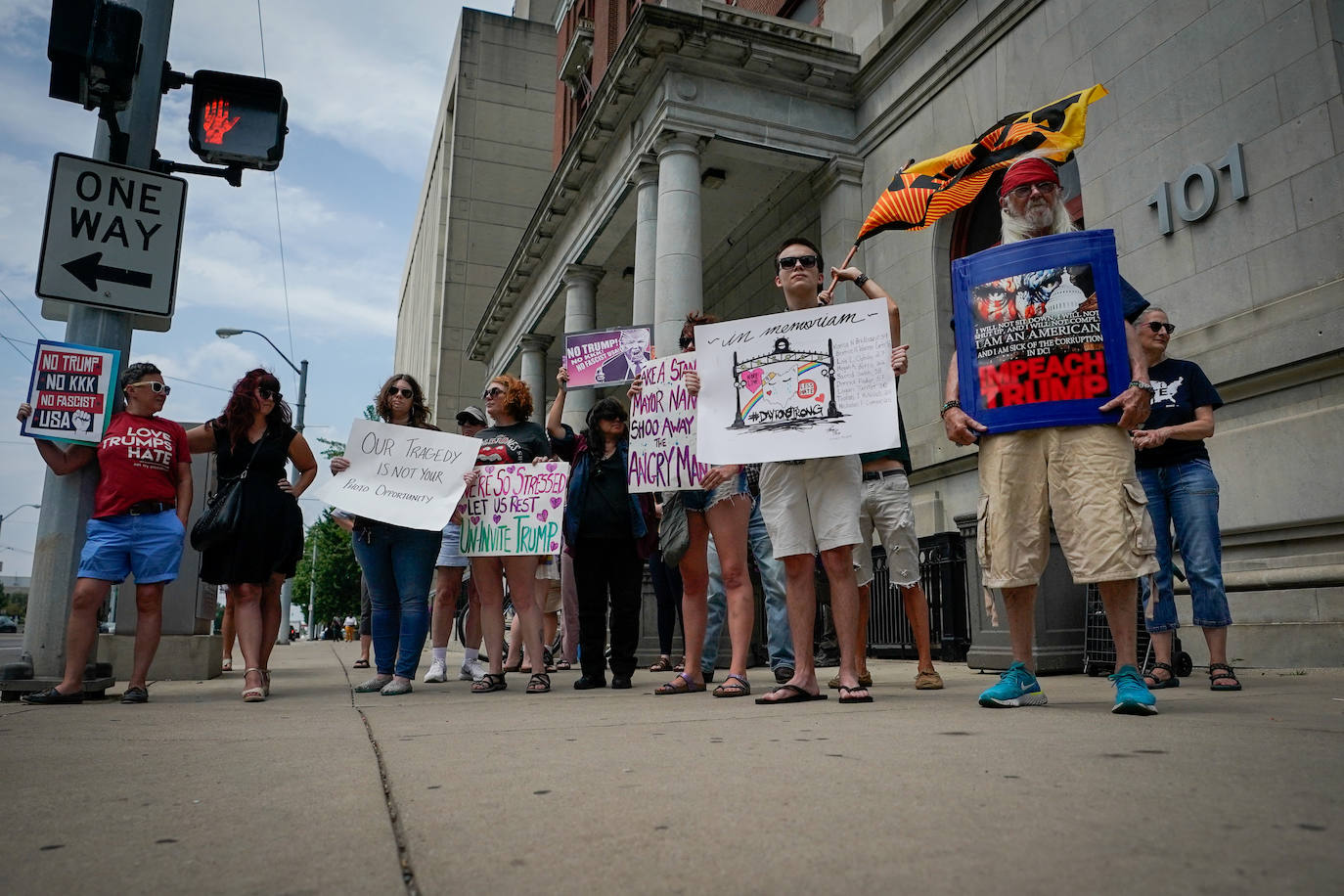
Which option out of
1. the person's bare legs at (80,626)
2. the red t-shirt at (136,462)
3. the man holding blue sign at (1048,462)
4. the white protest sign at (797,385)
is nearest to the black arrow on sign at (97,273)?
the red t-shirt at (136,462)

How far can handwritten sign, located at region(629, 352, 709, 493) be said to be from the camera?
5555mm

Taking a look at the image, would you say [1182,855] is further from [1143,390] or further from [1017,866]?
[1143,390]

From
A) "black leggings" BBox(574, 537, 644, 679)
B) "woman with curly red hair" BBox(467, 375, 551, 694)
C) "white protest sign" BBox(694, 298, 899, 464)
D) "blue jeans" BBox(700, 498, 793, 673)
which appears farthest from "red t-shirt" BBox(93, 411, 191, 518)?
"blue jeans" BBox(700, 498, 793, 673)

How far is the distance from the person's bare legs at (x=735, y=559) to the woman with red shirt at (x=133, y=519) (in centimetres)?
328

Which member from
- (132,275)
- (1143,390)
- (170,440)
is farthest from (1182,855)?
(132,275)

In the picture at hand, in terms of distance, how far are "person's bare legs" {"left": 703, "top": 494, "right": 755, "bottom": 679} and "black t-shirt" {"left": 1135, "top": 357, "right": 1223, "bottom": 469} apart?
235 cm

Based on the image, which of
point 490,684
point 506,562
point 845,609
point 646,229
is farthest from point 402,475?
point 646,229

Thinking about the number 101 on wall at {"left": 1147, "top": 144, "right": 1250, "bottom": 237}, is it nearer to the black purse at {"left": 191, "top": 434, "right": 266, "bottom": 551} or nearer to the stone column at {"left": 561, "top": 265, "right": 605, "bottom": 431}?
the black purse at {"left": 191, "top": 434, "right": 266, "bottom": 551}

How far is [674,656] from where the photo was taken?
914 centimetres

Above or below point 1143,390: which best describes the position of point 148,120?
above

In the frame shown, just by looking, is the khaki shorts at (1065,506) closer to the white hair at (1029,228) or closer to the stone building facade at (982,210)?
the white hair at (1029,228)

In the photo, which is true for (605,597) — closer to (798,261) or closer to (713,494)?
(713,494)

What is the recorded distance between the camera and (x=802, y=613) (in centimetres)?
466

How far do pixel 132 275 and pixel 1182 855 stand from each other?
6.56 metres
